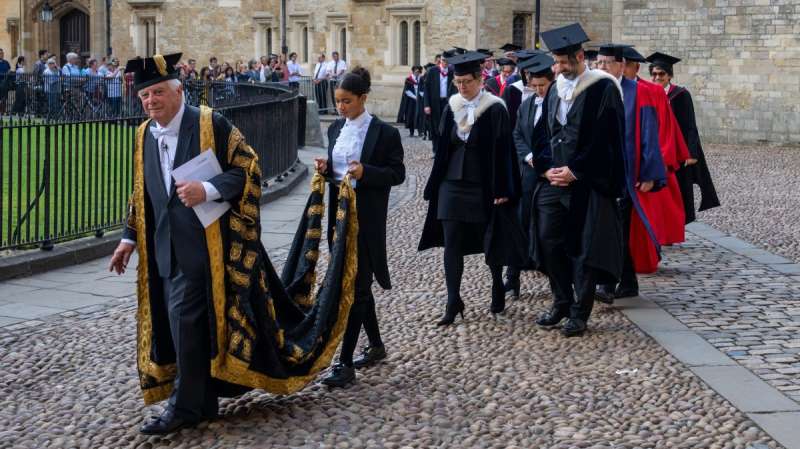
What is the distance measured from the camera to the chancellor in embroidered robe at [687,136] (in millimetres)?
→ 10523

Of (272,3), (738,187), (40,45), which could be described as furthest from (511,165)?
(40,45)

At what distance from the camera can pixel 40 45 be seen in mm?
46094

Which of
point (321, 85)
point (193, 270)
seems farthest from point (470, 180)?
point (321, 85)

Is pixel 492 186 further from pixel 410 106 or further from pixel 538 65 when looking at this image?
pixel 410 106

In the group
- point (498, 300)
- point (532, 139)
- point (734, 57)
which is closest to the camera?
point (532, 139)

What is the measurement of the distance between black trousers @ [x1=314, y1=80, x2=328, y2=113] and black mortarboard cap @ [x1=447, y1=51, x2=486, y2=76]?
2464 cm

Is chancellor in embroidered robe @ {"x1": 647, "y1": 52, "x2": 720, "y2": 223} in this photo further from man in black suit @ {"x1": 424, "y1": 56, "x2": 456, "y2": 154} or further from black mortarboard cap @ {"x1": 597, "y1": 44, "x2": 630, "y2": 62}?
man in black suit @ {"x1": 424, "y1": 56, "x2": 456, "y2": 154}

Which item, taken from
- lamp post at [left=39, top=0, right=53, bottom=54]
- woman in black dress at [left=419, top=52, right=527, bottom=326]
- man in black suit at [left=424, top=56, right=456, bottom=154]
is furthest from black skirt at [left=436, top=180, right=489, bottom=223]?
lamp post at [left=39, top=0, right=53, bottom=54]

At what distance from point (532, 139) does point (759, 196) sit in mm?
8645

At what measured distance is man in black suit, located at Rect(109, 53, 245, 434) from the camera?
5312mm

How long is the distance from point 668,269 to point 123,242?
18.5ft

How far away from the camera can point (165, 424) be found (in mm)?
5355

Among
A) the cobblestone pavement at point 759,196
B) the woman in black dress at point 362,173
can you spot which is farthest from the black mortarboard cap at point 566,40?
the cobblestone pavement at point 759,196

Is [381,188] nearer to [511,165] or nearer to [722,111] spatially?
[511,165]
